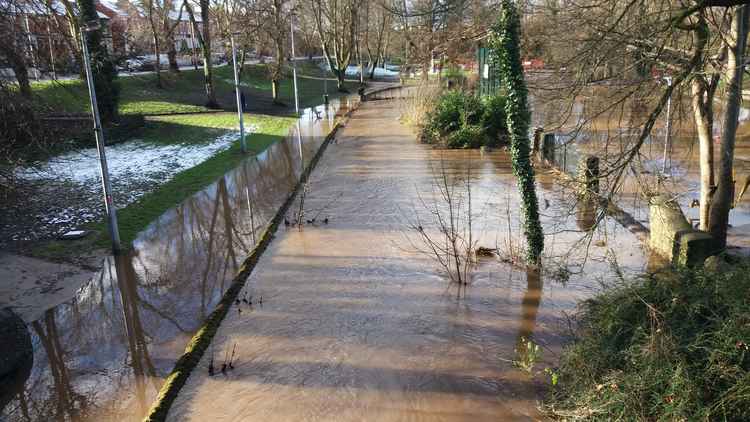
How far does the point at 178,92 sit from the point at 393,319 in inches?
1178

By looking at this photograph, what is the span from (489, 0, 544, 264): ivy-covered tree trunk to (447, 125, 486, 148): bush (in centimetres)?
1101

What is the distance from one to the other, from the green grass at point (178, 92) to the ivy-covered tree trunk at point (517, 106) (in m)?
16.4

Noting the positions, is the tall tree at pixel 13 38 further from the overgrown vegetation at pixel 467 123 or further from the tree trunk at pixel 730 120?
the overgrown vegetation at pixel 467 123

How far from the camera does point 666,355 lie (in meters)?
4.32

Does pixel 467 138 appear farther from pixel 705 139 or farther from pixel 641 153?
pixel 641 153

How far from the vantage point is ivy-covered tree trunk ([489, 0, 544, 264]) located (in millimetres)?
8148

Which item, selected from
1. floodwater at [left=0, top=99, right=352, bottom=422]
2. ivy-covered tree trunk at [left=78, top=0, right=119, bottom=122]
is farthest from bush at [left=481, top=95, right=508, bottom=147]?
ivy-covered tree trunk at [left=78, top=0, right=119, bottom=122]

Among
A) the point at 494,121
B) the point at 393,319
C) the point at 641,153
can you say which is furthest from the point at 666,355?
the point at 494,121

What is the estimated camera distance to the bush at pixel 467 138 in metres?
19.8

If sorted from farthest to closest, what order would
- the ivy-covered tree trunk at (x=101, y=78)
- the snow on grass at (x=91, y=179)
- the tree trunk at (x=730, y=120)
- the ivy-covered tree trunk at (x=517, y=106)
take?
1. the ivy-covered tree trunk at (x=101, y=78)
2. the snow on grass at (x=91, y=179)
3. the ivy-covered tree trunk at (x=517, y=106)
4. the tree trunk at (x=730, y=120)

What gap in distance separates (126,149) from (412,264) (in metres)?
13.8

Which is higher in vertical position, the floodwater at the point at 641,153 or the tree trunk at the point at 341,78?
the tree trunk at the point at 341,78

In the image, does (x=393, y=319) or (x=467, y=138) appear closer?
(x=393, y=319)

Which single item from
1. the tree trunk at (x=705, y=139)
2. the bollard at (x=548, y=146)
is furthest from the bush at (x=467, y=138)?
the tree trunk at (x=705, y=139)
